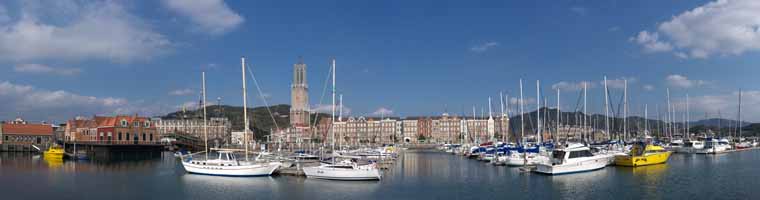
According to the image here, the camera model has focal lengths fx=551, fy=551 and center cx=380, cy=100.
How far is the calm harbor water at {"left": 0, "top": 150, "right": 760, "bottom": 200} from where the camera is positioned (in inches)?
1359

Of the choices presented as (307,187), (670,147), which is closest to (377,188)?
(307,187)

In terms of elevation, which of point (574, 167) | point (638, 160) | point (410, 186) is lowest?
point (410, 186)

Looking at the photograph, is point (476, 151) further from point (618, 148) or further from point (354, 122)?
point (354, 122)

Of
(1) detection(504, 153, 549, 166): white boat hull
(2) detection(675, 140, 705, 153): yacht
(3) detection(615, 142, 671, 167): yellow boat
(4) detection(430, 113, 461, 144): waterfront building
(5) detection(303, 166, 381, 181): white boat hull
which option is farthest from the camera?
(4) detection(430, 113, 461, 144): waterfront building

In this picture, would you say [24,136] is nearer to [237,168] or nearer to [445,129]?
[237,168]

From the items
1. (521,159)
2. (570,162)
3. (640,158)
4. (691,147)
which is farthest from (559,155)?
(691,147)

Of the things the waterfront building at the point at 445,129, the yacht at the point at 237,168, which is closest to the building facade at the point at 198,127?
the waterfront building at the point at 445,129

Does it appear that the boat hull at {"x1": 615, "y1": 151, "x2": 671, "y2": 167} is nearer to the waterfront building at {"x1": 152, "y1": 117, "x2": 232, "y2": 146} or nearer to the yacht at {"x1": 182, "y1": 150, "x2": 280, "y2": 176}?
the yacht at {"x1": 182, "y1": 150, "x2": 280, "y2": 176}

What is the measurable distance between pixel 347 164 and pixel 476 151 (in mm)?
40812

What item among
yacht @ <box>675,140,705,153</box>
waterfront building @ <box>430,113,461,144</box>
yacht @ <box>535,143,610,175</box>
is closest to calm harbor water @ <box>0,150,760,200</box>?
yacht @ <box>535,143,610,175</box>

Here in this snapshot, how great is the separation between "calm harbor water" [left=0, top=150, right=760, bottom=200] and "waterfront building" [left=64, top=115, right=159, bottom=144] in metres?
40.9

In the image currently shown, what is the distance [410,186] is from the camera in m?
39.9

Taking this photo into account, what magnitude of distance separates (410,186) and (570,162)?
14.6m

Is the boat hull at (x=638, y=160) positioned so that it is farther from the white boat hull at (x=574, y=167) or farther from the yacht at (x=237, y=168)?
the yacht at (x=237, y=168)
